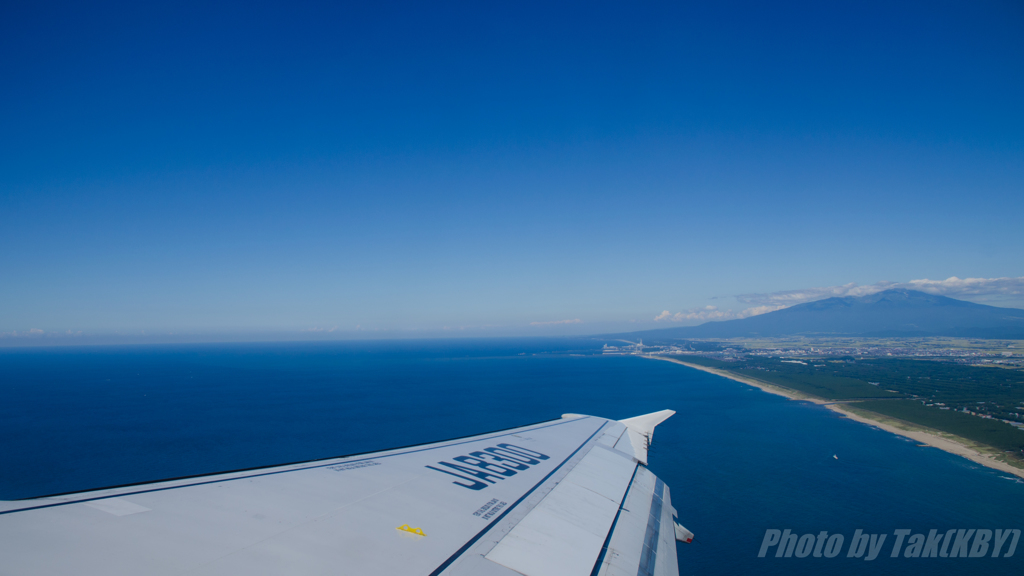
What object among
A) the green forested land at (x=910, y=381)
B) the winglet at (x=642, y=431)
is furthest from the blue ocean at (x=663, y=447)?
the green forested land at (x=910, y=381)

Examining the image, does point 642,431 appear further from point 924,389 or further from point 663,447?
point 924,389

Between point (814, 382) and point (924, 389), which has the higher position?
point (924, 389)

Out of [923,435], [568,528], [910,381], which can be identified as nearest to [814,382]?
[910,381]

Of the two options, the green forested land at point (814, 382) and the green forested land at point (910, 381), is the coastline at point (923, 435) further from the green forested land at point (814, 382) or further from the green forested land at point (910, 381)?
the green forested land at point (910, 381)

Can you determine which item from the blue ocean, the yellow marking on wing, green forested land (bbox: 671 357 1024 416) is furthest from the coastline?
the yellow marking on wing

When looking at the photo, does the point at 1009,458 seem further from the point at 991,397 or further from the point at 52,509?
the point at 52,509

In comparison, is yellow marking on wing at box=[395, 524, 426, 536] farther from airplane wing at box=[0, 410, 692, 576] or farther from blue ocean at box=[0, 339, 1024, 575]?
blue ocean at box=[0, 339, 1024, 575]
